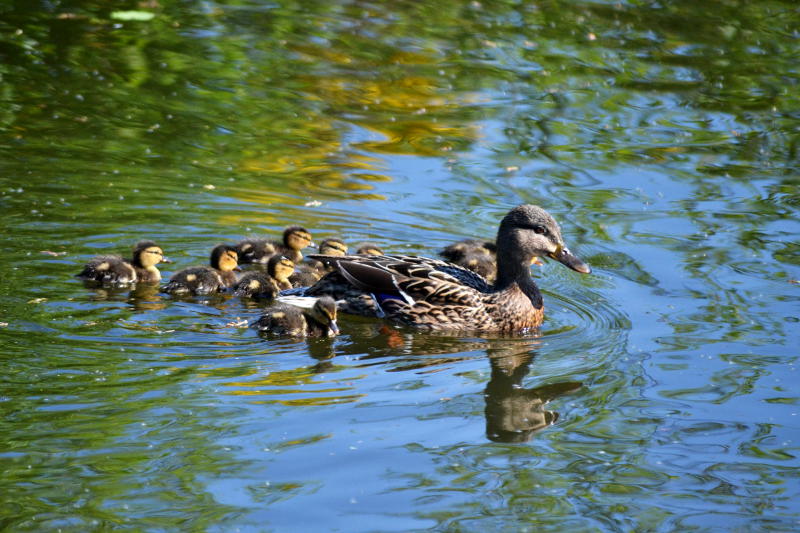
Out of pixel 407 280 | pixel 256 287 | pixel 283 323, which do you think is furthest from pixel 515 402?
pixel 256 287

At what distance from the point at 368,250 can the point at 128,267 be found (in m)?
1.60

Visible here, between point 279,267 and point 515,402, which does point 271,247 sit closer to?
point 279,267

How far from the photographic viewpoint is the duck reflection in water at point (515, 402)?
17.4 feet

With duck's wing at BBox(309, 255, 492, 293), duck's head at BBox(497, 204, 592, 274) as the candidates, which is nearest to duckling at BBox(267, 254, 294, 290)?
duck's wing at BBox(309, 255, 492, 293)

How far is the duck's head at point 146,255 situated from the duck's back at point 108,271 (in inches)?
5.8

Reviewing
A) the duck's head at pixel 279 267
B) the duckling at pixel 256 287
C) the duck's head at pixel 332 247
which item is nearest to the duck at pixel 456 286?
the duckling at pixel 256 287

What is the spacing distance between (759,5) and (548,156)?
190 inches

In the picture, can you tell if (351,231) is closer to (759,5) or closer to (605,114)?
(605,114)

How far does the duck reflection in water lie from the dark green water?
0.06ft

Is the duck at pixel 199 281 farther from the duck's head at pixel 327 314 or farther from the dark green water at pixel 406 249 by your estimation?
the duck's head at pixel 327 314

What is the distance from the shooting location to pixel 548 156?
31.7 feet

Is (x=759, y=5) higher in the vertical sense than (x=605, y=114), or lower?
higher

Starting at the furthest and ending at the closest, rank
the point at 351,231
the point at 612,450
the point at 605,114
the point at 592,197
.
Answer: the point at 605,114 < the point at 592,197 < the point at 351,231 < the point at 612,450

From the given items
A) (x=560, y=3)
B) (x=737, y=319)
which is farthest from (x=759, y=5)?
(x=737, y=319)
